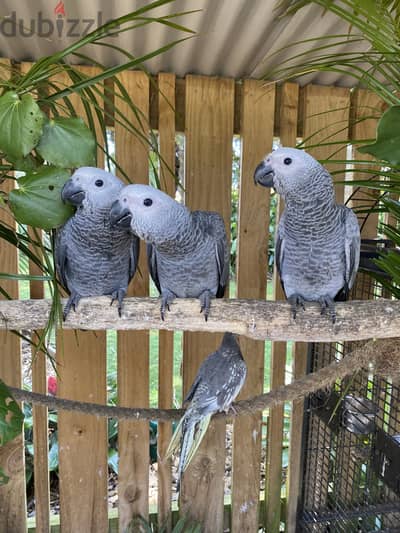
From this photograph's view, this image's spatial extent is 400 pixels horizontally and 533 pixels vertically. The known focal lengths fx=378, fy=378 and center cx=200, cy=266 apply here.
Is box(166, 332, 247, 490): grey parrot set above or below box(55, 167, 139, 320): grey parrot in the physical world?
below

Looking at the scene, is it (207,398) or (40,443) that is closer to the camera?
(207,398)

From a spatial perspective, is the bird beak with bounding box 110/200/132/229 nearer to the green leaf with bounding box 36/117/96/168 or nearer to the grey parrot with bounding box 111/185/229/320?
the grey parrot with bounding box 111/185/229/320

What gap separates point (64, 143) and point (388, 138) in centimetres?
63

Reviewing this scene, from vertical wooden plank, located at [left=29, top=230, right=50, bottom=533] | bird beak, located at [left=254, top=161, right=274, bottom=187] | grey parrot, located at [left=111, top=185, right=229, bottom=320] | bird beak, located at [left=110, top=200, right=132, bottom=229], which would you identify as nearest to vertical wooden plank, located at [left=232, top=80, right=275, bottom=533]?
grey parrot, located at [left=111, top=185, right=229, bottom=320]

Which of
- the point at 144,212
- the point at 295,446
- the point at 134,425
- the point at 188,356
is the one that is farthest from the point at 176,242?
the point at 295,446

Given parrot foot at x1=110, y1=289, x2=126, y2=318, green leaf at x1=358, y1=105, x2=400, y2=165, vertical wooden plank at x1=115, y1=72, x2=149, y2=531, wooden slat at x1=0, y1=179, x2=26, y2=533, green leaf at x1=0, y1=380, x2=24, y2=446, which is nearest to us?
green leaf at x1=358, y1=105, x2=400, y2=165

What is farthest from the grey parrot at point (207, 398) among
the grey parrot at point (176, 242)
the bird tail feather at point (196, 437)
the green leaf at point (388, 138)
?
the green leaf at point (388, 138)

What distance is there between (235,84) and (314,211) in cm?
81

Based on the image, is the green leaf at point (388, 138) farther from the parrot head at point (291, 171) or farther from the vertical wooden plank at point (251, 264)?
the vertical wooden plank at point (251, 264)

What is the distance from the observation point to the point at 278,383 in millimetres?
1774

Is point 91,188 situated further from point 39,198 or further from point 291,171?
point 291,171

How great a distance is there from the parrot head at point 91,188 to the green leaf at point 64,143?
10.3 inches

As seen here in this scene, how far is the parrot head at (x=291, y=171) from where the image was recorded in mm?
1120

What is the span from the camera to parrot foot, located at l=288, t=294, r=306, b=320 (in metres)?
1.07
